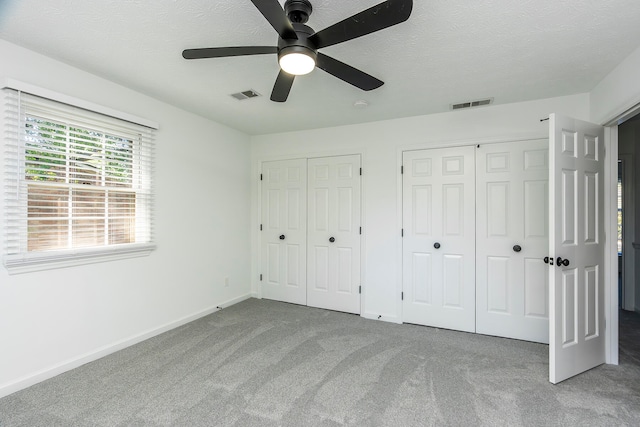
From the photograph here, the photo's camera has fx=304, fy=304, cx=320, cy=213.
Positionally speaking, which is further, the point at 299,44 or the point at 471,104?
the point at 471,104

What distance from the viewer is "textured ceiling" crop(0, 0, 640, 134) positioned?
1.67m

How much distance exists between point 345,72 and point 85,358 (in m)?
2.94

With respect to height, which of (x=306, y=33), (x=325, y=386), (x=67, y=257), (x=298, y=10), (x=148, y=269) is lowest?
(x=325, y=386)

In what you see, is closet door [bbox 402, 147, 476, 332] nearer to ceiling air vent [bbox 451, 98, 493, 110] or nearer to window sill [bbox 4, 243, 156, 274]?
ceiling air vent [bbox 451, 98, 493, 110]

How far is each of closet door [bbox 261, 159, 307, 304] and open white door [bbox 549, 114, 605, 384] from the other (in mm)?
2631

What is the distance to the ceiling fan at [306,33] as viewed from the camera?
1233mm

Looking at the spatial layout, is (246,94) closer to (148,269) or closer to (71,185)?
(71,185)

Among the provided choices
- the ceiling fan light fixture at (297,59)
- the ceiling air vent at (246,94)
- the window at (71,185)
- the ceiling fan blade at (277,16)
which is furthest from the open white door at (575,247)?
the window at (71,185)

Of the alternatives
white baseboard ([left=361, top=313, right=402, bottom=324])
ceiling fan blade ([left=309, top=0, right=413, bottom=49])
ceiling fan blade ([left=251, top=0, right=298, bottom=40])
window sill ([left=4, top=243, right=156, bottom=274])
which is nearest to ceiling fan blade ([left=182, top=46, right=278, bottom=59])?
ceiling fan blade ([left=251, top=0, right=298, bottom=40])

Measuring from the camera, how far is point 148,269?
298 centimetres

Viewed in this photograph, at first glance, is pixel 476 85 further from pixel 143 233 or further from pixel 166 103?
pixel 143 233

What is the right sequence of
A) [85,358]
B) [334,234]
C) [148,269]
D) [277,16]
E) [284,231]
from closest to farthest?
[277,16] < [85,358] < [148,269] < [334,234] < [284,231]

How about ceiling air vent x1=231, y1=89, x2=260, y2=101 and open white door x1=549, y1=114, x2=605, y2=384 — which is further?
ceiling air vent x1=231, y1=89, x2=260, y2=101

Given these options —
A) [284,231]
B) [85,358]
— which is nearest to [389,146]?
[284,231]
